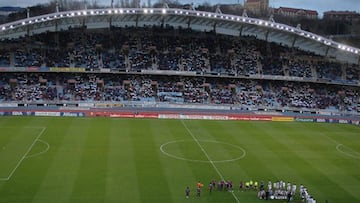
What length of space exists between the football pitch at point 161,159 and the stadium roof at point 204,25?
14.4 metres

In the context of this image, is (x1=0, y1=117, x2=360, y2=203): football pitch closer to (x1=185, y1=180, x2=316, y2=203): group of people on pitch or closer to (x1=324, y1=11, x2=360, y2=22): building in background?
(x1=185, y1=180, x2=316, y2=203): group of people on pitch

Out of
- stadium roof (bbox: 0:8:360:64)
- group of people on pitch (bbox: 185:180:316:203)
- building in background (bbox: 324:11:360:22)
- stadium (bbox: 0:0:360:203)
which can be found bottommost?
group of people on pitch (bbox: 185:180:316:203)

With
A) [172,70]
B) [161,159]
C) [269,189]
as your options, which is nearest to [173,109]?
[172,70]

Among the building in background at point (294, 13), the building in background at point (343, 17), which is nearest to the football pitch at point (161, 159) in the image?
the building in background at point (294, 13)

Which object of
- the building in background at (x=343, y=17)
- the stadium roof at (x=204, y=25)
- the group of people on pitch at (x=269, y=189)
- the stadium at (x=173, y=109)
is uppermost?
the building in background at (x=343, y=17)

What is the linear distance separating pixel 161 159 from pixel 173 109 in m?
21.5

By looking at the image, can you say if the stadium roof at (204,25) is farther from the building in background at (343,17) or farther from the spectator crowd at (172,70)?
the building in background at (343,17)

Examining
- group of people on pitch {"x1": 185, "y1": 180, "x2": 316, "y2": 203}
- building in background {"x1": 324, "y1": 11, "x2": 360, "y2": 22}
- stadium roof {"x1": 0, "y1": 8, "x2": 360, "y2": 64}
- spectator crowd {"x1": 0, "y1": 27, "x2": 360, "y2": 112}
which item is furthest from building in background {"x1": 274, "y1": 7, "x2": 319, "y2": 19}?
group of people on pitch {"x1": 185, "y1": 180, "x2": 316, "y2": 203}

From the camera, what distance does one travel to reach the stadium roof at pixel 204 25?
57438 millimetres

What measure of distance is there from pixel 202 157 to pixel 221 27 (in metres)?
33.4

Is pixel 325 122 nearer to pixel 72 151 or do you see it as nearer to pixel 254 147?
pixel 254 147

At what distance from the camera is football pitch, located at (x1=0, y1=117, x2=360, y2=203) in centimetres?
2848

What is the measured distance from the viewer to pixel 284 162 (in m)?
36.3

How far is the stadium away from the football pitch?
120mm
